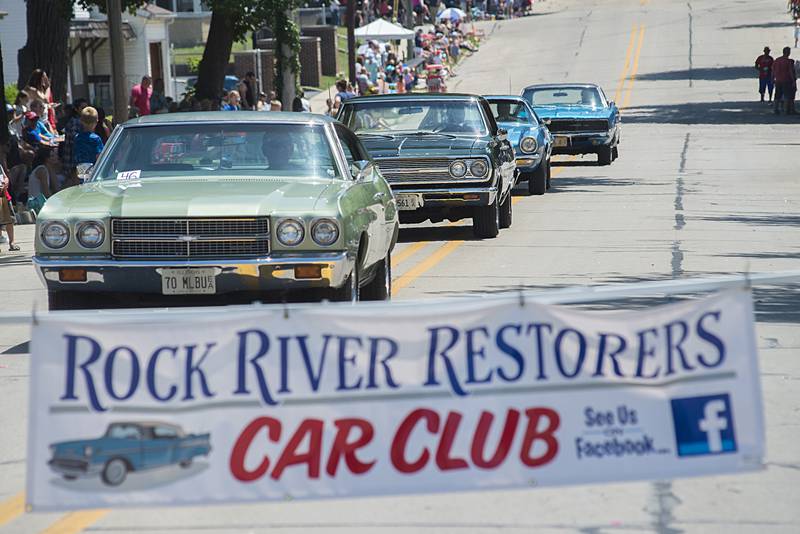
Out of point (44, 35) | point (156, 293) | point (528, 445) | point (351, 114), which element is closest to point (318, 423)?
point (528, 445)

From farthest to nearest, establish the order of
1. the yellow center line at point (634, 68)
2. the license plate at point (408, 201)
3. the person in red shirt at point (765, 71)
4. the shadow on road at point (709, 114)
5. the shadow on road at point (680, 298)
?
the yellow center line at point (634, 68) < the person in red shirt at point (765, 71) < the shadow on road at point (709, 114) < the license plate at point (408, 201) < the shadow on road at point (680, 298)

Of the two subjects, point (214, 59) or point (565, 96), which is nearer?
point (565, 96)

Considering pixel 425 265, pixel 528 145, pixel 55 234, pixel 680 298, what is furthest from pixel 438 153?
pixel 55 234

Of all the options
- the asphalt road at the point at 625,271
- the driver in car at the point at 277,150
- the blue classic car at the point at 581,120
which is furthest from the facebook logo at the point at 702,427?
the blue classic car at the point at 581,120

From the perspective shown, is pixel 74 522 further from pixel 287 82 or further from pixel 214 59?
pixel 214 59

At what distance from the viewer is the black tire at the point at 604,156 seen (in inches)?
1136

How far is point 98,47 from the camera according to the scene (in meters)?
44.8

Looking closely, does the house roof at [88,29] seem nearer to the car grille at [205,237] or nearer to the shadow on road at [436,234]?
the shadow on road at [436,234]

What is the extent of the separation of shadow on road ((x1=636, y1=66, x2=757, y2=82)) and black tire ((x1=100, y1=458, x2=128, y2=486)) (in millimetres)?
54263

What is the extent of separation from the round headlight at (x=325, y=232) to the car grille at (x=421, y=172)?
271 inches

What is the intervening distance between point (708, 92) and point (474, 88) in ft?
28.0

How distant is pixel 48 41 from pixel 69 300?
17.2 metres

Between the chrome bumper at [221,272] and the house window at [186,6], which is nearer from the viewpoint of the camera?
the chrome bumper at [221,272]

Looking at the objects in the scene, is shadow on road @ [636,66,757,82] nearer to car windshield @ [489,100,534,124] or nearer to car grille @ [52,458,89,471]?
car windshield @ [489,100,534,124]
